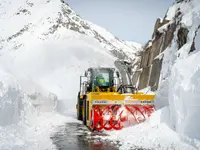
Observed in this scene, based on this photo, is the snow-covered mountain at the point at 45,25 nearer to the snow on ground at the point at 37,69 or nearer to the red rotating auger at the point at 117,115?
the snow on ground at the point at 37,69

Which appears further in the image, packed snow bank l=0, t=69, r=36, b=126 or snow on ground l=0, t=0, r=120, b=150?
snow on ground l=0, t=0, r=120, b=150

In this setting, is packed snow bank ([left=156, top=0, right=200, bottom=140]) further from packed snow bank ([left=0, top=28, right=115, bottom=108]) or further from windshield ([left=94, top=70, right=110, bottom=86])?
packed snow bank ([left=0, top=28, right=115, bottom=108])

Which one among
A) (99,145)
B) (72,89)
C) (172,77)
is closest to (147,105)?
(172,77)

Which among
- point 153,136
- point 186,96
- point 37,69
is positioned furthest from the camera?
point 37,69

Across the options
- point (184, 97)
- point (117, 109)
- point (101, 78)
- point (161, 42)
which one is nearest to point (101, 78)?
point (101, 78)

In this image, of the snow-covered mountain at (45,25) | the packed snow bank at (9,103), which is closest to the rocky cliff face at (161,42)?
the packed snow bank at (9,103)

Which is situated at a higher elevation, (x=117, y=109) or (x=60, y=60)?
(x=60, y=60)

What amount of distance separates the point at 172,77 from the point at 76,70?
6314 centimetres

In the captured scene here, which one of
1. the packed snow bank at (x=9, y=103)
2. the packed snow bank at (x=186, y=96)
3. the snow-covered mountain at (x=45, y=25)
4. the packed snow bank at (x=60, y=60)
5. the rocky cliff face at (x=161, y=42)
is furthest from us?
the snow-covered mountain at (x=45, y=25)

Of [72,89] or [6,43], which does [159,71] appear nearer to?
[72,89]

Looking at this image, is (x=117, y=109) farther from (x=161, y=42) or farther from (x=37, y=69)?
(x=37, y=69)

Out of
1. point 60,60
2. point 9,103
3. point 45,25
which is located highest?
point 45,25

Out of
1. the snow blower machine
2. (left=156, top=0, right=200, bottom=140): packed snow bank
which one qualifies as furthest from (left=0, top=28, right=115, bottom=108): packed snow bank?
(left=156, top=0, right=200, bottom=140): packed snow bank

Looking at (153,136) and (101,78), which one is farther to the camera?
(101,78)
